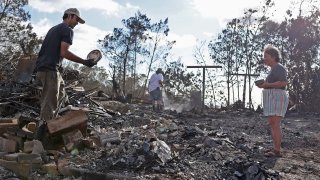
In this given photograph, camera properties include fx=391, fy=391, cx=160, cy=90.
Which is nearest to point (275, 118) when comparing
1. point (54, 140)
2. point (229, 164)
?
point (229, 164)

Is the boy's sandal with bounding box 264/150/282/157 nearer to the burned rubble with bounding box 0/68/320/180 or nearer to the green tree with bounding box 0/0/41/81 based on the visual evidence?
the burned rubble with bounding box 0/68/320/180

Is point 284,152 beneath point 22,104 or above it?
beneath

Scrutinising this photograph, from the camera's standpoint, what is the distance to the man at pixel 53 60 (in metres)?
5.21

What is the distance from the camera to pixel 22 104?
321 inches

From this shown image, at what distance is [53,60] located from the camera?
5.28 m

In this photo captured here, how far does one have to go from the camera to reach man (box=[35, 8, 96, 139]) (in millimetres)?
5215

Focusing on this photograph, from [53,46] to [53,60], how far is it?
188mm

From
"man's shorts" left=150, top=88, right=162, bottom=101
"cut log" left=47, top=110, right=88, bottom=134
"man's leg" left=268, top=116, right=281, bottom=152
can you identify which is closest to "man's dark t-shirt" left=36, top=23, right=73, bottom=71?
"cut log" left=47, top=110, right=88, bottom=134

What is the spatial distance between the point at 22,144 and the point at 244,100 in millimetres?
17224

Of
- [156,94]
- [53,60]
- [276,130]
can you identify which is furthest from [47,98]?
[156,94]

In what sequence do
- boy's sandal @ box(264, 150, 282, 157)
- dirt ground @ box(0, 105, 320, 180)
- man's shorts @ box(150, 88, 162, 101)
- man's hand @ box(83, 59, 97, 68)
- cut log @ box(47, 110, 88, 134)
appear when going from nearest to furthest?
dirt ground @ box(0, 105, 320, 180), cut log @ box(47, 110, 88, 134), boy's sandal @ box(264, 150, 282, 157), man's hand @ box(83, 59, 97, 68), man's shorts @ box(150, 88, 162, 101)

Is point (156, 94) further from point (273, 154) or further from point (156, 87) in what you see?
point (273, 154)

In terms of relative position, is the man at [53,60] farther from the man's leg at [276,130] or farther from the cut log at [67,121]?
the man's leg at [276,130]

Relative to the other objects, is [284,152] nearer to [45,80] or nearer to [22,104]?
[45,80]
